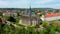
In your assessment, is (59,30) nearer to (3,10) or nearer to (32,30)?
(32,30)

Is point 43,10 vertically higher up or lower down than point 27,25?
higher up

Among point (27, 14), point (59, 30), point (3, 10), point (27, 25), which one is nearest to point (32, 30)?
point (27, 25)

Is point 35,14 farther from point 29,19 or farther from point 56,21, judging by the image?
point 56,21

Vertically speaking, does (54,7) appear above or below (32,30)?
above

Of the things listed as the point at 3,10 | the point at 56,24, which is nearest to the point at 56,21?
the point at 56,24

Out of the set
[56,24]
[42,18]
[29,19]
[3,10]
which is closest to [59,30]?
[56,24]

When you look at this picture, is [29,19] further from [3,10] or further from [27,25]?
[3,10]

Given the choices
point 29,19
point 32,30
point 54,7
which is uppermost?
point 54,7
